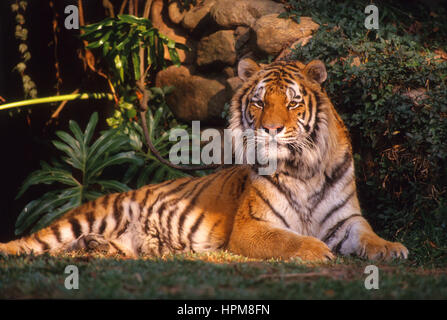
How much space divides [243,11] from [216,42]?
47 cm

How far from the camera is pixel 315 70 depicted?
4000mm

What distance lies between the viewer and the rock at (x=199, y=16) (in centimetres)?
634

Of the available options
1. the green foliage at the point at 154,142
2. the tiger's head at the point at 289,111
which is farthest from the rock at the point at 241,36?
the tiger's head at the point at 289,111

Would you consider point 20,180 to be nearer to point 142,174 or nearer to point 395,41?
point 142,174

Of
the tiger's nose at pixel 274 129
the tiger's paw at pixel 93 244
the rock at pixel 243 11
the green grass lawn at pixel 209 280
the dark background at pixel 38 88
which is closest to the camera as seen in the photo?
the green grass lawn at pixel 209 280

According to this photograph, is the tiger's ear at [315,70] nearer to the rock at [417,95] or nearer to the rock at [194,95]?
the rock at [417,95]

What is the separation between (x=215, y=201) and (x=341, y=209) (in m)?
1.05

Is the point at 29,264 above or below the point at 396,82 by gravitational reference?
below

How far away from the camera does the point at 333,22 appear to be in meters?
5.70

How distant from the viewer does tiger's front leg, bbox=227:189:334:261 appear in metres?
3.36

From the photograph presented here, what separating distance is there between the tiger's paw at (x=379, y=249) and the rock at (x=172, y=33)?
146 inches

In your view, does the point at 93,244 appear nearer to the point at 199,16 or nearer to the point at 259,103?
the point at 259,103

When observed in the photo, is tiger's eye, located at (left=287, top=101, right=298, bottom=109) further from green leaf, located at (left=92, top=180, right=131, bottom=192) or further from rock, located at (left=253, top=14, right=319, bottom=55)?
green leaf, located at (left=92, top=180, right=131, bottom=192)

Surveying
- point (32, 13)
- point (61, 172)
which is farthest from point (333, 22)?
point (32, 13)
